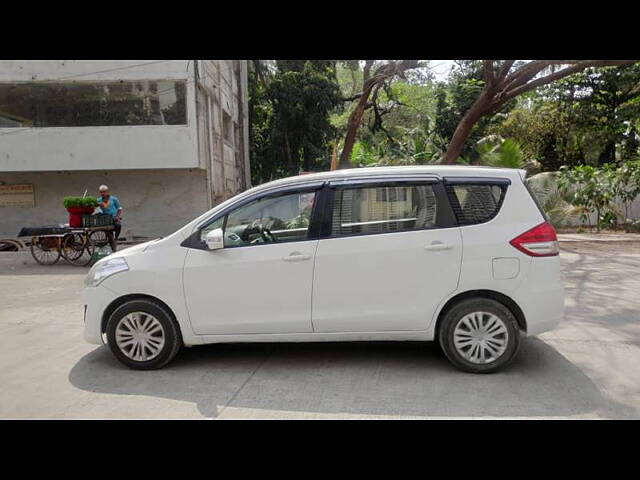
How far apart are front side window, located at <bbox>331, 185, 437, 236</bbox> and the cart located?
8195mm

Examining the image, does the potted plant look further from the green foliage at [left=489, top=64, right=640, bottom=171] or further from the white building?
the green foliage at [left=489, top=64, right=640, bottom=171]

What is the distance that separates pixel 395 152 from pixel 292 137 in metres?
6.14

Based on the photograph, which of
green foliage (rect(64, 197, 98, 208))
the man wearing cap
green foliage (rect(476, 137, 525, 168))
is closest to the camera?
green foliage (rect(64, 197, 98, 208))

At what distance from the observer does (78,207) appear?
36.5 ft

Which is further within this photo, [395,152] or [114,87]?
[395,152]

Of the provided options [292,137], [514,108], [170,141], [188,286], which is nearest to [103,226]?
[170,141]

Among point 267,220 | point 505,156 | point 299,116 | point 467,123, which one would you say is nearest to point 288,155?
point 299,116

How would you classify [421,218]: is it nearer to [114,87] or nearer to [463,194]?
[463,194]

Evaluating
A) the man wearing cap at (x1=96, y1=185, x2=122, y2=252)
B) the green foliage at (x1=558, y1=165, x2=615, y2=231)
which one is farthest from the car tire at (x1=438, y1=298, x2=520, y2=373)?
the green foliage at (x1=558, y1=165, x2=615, y2=231)

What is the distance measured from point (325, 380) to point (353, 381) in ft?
Result: 0.80

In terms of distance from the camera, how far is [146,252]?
188 inches

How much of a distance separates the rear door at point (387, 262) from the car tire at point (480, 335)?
0.21m

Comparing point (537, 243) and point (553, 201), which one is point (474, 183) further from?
point (553, 201)

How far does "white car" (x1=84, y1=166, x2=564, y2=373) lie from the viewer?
443 cm
